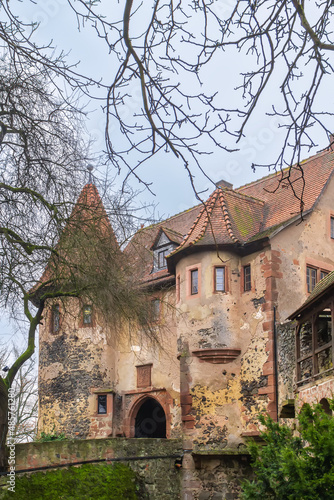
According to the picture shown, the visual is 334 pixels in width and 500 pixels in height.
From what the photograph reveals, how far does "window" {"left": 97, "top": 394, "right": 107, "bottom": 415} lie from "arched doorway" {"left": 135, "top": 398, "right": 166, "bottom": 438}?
1.30m

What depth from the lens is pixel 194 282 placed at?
770 inches

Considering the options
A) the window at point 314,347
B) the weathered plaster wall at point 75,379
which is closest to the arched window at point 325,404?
the window at point 314,347

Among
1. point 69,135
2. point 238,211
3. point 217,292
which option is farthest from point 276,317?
point 69,135

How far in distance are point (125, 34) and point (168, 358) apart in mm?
17995

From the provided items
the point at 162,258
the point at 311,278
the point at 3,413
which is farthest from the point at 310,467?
the point at 162,258

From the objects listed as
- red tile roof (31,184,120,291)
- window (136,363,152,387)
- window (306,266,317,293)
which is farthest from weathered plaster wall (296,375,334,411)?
window (136,363,152,387)

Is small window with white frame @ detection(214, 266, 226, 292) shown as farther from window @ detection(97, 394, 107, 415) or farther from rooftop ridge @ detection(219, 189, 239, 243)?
window @ detection(97, 394, 107, 415)

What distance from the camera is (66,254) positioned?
10617 mm

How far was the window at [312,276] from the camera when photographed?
19.2 metres

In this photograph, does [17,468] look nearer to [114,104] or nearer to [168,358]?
[168,358]

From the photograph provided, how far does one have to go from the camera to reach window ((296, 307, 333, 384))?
14148 mm

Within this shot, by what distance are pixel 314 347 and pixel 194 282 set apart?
5.85 m

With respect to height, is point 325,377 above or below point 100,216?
below

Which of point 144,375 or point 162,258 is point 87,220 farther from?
point 162,258
